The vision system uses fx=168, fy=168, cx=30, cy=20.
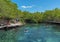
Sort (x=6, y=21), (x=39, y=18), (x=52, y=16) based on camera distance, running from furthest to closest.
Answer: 1. (x=39, y=18)
2. (x=52, y=16)
3. (x=6, y=21)

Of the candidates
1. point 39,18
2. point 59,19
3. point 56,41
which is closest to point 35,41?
point 56,41

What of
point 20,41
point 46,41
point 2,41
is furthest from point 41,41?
point 2,41

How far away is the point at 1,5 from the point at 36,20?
68.0 meters

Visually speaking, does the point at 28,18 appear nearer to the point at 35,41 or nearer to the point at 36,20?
the point at 36,20

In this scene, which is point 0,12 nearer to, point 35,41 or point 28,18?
point 35,41

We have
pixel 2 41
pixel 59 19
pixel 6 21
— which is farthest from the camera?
pixel 59 19

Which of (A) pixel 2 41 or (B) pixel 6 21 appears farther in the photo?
(B) pixel 6 21

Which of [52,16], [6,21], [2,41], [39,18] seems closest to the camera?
[2,41]

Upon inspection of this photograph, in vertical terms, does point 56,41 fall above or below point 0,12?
below

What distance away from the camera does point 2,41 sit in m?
27.1

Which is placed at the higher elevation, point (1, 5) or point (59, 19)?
point (1, 5)

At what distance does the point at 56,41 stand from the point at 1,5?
26.4 m

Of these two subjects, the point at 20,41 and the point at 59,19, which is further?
the point at 59,19

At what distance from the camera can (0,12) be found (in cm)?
5012
